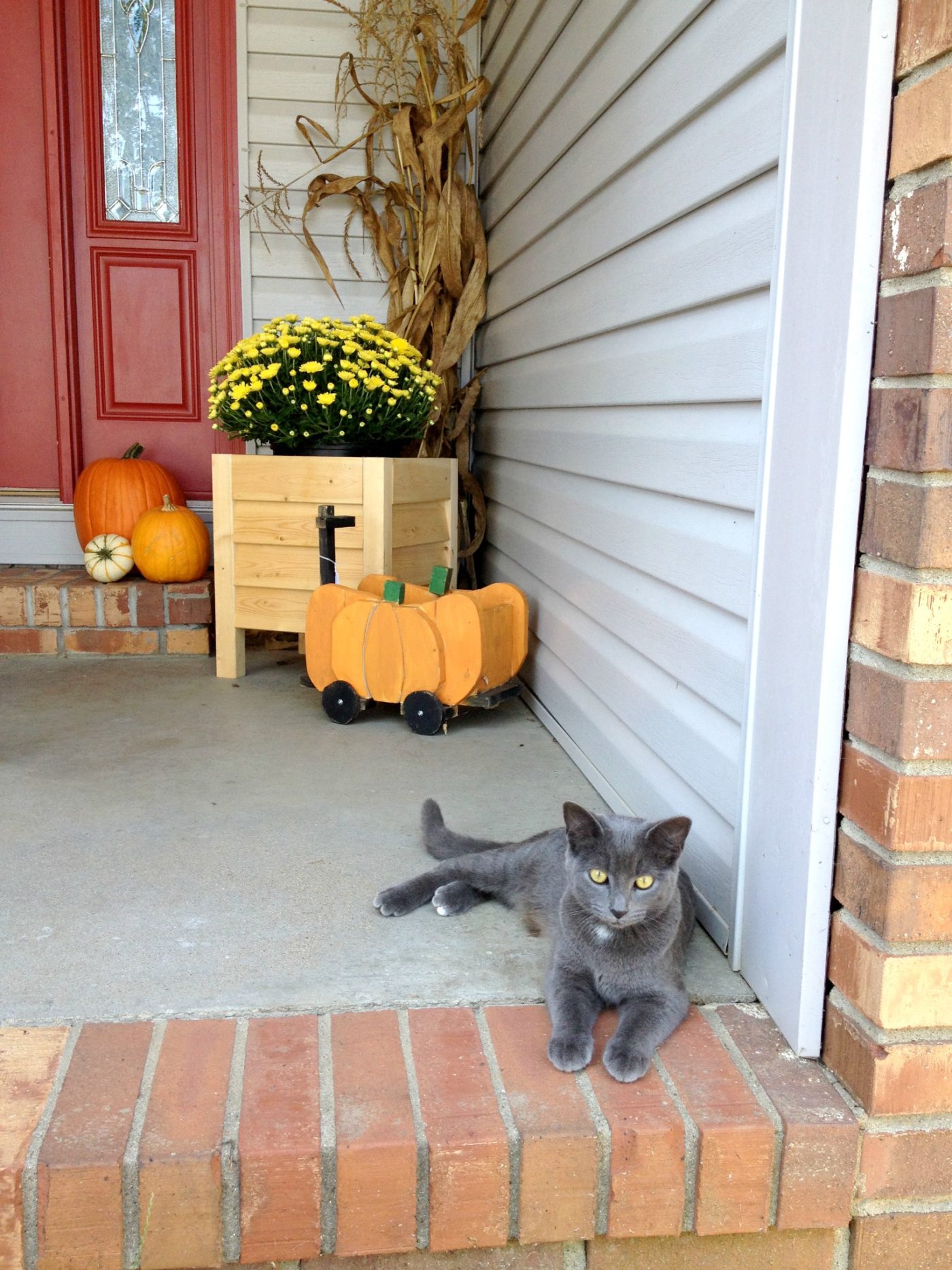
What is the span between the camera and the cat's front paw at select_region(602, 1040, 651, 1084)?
1.36m

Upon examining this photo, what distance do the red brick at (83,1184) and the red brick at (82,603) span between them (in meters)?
2.63

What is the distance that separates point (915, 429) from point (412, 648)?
5.97ft

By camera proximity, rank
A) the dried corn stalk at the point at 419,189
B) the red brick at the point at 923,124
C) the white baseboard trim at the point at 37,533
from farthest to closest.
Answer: the white baseboard trim at the point at 37,533 < the dried corn stalk at the point at 419,189 < the red brick at the point at 923,124

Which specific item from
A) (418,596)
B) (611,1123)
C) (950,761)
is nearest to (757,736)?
(950,761)

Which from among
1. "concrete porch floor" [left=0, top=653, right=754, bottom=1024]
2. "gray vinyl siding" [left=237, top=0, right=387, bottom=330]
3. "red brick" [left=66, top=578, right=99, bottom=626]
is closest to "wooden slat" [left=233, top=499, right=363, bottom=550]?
"concrete porch floor" [left=0, top=653, right=754, bottom=1024]

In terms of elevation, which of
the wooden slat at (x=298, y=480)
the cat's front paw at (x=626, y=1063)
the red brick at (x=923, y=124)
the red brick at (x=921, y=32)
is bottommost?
the cat's front paw at (x=626, y=1063)

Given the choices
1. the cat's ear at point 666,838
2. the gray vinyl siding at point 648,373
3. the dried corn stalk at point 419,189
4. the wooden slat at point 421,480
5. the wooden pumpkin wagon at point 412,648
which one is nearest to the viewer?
the cat's ear at point 666,838

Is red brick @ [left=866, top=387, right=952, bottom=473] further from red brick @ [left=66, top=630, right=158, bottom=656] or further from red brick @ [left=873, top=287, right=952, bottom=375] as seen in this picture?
red brick @ [left=66, top=630, right=158, bottom=656]

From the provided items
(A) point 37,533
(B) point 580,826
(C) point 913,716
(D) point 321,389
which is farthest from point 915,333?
(A) point 37,533

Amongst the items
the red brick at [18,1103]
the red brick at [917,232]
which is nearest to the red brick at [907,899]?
the red brick at [917,232]

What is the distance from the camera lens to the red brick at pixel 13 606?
3666 mm

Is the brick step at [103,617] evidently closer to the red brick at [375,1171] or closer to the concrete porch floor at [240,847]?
the concrete porch floor at [240,847]

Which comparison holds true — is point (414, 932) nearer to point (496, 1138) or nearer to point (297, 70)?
point (496, 1138)

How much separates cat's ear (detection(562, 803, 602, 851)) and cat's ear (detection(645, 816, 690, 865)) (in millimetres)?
74
